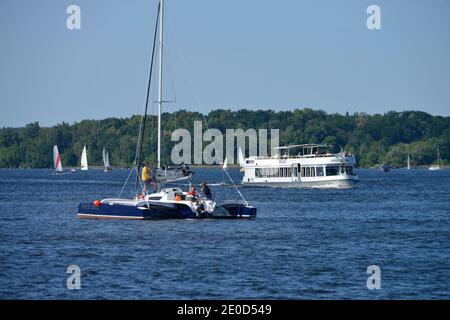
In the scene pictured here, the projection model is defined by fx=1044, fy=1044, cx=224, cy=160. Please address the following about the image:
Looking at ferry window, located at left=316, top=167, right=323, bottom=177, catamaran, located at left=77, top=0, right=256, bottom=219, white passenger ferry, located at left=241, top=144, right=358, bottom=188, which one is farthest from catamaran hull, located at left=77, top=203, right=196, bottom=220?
ferry window, located at left=316, top=167, right=323, bottom=177

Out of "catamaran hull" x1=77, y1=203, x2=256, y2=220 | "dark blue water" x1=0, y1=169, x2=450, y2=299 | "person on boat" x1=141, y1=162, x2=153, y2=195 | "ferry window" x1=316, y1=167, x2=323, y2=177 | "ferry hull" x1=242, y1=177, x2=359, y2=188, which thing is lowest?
"dark blue water" x1=0, y1=169, x2=450, y2=299

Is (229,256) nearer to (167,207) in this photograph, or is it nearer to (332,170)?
(167,207)

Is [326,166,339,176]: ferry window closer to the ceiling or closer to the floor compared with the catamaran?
closer to the ceiling

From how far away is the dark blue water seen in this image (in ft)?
127

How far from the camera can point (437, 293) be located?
38.4 meters

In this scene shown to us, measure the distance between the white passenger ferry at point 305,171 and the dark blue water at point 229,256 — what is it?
5172 centimetres

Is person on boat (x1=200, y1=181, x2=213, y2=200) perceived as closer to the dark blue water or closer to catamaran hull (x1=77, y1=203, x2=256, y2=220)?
catamaran hull (x1=77, y1=203, x2=256, y2=220)

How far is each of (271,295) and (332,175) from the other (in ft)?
297

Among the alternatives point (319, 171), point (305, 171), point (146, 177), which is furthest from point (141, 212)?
point (305, 171)

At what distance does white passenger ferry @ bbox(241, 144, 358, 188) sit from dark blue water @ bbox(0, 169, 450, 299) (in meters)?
51.7

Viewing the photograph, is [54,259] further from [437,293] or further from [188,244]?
[437,293]

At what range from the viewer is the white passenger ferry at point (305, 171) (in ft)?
416

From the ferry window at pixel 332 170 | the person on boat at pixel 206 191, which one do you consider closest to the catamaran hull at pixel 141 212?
the person on boat at pixel 206 191
